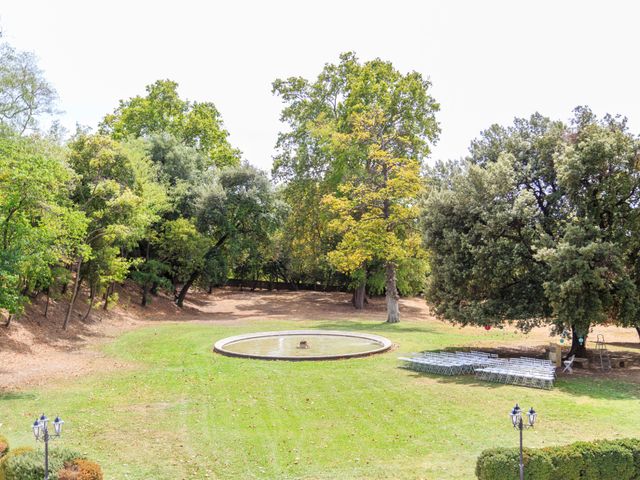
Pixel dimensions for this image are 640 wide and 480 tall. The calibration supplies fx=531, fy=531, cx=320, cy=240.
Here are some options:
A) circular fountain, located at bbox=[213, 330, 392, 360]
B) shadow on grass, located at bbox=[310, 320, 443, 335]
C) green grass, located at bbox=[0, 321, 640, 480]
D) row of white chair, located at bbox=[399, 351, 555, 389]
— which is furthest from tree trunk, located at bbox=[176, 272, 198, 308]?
row of white chair, located at bbox=[399, 351, 555, 389]

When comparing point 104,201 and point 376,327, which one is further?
point 376,327

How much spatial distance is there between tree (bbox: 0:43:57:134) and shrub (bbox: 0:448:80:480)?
1443 inches

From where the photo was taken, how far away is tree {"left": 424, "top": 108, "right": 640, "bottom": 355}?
59.0ft

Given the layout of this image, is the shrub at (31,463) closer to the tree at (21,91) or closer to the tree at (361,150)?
the tree at (361,150)

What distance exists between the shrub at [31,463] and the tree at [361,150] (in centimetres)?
2573

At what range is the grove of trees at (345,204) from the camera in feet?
60.0

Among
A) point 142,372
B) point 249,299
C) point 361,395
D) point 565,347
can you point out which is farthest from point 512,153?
point 249,299

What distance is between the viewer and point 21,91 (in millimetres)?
40250

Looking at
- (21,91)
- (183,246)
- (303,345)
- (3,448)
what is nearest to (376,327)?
(303,345)

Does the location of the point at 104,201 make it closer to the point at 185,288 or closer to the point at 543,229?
the point at 185,288

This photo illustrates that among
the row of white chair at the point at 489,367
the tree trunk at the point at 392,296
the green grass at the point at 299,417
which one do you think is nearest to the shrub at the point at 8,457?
the green grass at the point at 299,417

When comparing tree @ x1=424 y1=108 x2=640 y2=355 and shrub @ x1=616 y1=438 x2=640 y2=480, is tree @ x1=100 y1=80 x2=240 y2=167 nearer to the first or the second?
tree @ x1=424 y1=108 x2=640 y2=355

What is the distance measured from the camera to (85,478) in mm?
8102

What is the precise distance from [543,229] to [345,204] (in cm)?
1562
